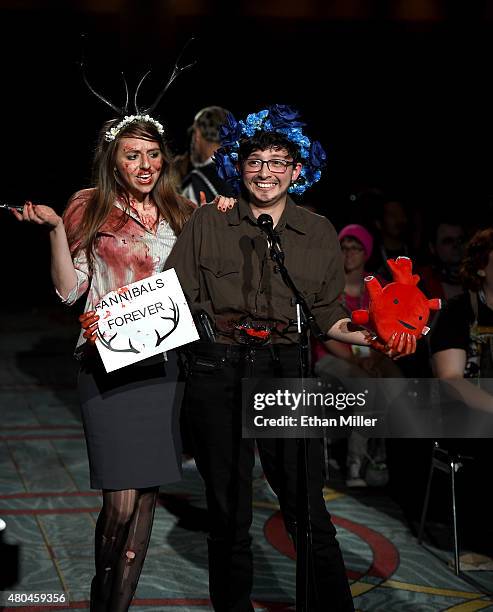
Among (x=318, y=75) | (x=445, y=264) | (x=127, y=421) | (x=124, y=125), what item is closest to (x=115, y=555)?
(x=127, y=421)

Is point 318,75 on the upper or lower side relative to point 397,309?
upper

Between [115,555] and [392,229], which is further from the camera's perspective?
→ [392,229]

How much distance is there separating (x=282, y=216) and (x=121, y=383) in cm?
75

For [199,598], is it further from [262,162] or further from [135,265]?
[262,162]

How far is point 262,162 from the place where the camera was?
8.93 ft

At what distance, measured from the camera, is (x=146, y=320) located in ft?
8.86

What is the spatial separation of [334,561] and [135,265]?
1131 millimetres

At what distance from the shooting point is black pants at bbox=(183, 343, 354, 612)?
8.93 ft

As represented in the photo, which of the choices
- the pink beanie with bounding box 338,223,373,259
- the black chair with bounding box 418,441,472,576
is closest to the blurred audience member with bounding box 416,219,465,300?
the pink beanie with bounding box 338,223,373,259

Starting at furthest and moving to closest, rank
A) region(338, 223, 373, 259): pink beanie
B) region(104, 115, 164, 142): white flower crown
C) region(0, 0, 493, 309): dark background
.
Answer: region(0, 0, 493, 309): dark background < region(338, 223, 373, 259): pink beanie < region(104, 115, 164, 142): white flower crown

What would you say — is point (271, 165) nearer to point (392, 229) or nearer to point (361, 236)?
point (361, 236)

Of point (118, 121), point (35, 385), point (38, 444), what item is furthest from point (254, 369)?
point (35, 385)

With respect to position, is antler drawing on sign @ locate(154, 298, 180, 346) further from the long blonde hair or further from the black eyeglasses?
the black eyeglasses

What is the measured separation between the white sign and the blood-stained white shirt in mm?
144
